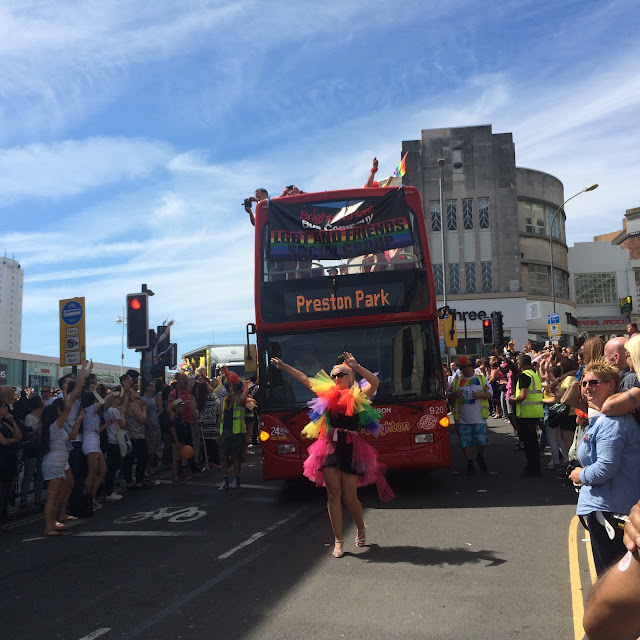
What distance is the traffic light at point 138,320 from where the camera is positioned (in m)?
14.8

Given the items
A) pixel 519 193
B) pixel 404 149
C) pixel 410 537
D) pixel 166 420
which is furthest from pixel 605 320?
pixel 410 537

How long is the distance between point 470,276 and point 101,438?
124 ft

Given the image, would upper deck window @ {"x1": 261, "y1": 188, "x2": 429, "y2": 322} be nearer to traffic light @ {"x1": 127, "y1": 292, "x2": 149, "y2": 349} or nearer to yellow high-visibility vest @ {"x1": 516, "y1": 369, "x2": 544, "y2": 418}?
yellow high-visibility vest @ {"x1": 516, "y1": 369, "x2": 544, "y2": 418}

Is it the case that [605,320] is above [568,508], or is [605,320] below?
above

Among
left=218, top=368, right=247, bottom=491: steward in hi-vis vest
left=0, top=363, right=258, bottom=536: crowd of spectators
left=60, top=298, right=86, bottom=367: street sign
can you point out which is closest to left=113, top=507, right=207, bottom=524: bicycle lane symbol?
left=0, top=363, right=258, bottom=536: crowd of spectators

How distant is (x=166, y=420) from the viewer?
13.6 metres

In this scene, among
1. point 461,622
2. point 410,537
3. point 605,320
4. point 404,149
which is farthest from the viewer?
point 605,320

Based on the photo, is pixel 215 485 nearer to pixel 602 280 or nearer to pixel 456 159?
pixel 456 159

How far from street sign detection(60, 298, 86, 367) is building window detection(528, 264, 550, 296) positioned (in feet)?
126

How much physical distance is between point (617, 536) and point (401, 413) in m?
5.82

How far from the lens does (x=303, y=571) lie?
608 cm

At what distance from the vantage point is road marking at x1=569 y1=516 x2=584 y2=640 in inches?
177

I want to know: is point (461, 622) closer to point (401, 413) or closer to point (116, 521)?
point (401, 413)

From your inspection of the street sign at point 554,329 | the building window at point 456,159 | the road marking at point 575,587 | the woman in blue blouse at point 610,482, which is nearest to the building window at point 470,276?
the building window at point 456,159
